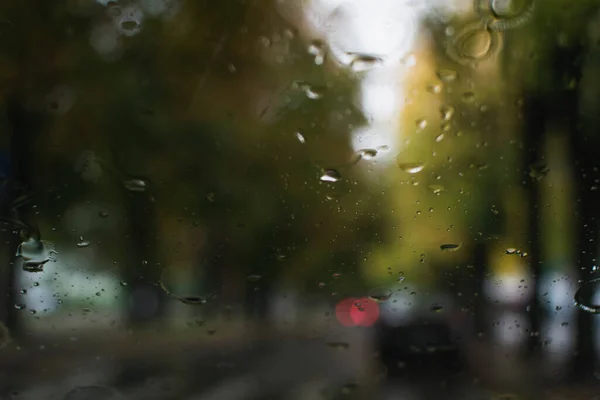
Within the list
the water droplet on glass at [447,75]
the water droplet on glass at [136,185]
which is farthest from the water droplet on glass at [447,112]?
the water droplet on glass at [136,185]

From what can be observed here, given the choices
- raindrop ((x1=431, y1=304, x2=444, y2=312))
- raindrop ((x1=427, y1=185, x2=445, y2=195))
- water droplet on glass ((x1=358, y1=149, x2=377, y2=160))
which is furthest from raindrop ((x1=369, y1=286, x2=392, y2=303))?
water droplet on glass ((x1=358, y1=149, x2=377, y2=160))

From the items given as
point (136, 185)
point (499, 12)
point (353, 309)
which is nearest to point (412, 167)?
point (353, 309)

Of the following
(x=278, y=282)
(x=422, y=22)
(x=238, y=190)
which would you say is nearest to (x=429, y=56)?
(x=422, y=22)

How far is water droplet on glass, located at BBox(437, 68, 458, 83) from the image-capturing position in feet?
8.48

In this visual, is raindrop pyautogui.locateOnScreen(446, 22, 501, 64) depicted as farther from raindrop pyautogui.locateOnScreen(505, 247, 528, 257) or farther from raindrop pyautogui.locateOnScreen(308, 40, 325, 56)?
raindrop pyautogui.locateOnScreen(505, 247, 528, 257)

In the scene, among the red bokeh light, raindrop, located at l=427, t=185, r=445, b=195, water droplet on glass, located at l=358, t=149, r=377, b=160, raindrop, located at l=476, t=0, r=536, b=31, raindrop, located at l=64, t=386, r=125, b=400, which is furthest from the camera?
raindrop, located at l=476, t=0, r=536, b=31

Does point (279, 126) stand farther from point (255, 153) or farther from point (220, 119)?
point (220, 119)

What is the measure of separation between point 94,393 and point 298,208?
4.14 feet

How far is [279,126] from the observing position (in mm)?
2664

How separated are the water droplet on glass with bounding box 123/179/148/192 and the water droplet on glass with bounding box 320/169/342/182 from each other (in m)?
0.91

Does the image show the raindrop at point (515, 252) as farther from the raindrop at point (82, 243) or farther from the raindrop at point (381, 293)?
the raindrop at point (82, 243)

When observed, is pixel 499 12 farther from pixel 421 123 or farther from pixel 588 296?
pixel 588 296

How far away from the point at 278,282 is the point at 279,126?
0.82 metres

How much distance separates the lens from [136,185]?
8.37ft
